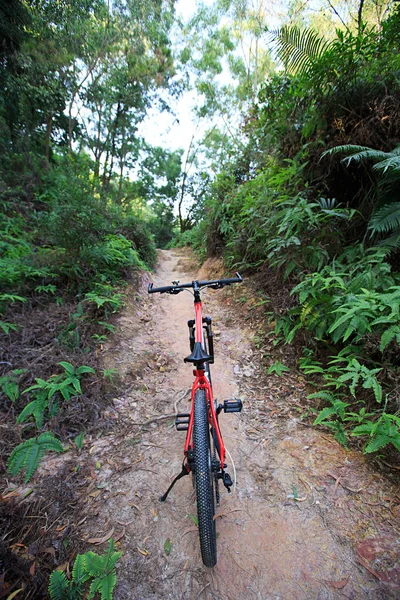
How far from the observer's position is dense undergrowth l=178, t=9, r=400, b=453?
8.50 ft

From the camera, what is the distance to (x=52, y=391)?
2.74 metres

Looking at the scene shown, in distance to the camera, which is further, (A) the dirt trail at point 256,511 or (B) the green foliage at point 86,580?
(A) the dirt trail at point 256,511

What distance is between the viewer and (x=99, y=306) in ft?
13.3

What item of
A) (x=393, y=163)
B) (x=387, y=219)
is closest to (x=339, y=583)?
(x=387, y=219)

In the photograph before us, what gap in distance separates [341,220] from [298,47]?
2852 millimetres

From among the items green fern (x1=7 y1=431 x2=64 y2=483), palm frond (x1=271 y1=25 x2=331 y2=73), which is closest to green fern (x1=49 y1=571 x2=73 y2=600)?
green fern (x1=7 y1=431 x2=64 y2=483)

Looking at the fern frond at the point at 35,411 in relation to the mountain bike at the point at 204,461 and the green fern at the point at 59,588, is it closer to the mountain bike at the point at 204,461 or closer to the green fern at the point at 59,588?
the green fern at the point at 59,588

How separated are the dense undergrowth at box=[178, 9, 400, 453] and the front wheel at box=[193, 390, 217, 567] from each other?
4.83 ft

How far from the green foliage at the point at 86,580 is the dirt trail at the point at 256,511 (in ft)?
0.93

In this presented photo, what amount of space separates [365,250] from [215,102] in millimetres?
19037

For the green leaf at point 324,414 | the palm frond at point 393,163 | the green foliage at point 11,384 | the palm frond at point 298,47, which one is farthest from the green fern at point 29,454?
the palm frond at point 298,47

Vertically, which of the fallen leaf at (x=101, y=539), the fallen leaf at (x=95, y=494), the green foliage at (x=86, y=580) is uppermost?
the green foliage at (x=86, y=580)

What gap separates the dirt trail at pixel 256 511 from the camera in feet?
5.44

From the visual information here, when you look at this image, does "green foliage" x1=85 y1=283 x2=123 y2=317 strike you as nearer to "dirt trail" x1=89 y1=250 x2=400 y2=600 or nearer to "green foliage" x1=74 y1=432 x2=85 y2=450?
"dirt trail" x1=89 y1=250 x2=400 y2=600
